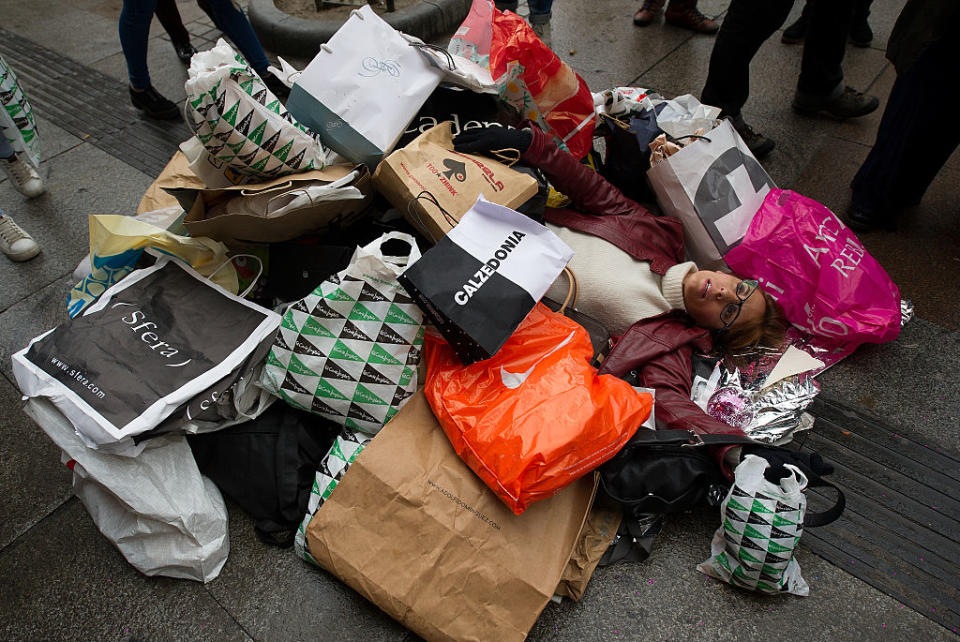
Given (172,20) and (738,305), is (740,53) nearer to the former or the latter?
(738,305)

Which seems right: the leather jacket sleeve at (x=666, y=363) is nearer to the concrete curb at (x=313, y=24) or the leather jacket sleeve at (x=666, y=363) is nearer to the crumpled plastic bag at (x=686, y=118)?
the crumpled plastic bag at (x=686, y=118)

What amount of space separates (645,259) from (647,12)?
3.08 metres

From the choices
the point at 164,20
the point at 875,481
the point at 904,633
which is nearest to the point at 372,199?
the point at 875,481

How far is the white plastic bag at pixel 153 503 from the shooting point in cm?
179

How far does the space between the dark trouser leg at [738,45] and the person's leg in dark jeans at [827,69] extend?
2.17ft

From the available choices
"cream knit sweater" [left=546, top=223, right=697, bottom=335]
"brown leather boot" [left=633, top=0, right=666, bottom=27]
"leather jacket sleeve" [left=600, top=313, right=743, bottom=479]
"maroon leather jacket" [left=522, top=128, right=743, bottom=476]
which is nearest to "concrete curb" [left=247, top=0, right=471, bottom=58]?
"brown leather boot" [left=633, top=0, right=666, bottom=27]

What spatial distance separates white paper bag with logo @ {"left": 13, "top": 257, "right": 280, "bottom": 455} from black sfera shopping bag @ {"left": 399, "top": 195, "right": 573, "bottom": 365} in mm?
676

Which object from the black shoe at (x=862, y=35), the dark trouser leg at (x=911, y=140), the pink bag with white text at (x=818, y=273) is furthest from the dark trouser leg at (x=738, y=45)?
the black shoe at (x=862, y=35)

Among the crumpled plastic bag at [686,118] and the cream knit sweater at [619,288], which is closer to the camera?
the cream knit sweater at [619,288]

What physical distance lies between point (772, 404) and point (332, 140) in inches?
78.4

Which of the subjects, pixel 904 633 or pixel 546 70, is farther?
pixel 546 70

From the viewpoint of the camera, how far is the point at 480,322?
1.70 metres

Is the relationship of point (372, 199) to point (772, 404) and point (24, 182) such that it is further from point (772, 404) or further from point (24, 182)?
point (24, 182)

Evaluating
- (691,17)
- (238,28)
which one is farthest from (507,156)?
(691,17)
